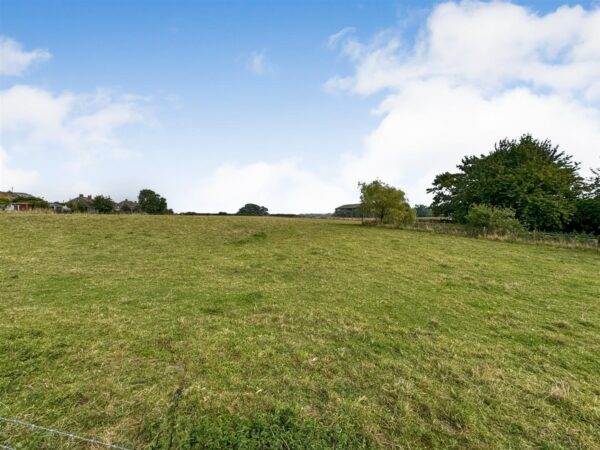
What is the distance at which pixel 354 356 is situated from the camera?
428cm

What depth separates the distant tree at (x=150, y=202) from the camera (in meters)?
75.5

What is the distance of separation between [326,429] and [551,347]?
15.9 feet

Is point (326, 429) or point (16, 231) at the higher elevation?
point (16, 231)

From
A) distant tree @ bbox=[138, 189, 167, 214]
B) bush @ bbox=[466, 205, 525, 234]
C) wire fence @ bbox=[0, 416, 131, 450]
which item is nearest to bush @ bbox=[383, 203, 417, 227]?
bush @ bbox=[466, 205, 525, 234]

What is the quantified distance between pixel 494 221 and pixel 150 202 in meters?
82.1

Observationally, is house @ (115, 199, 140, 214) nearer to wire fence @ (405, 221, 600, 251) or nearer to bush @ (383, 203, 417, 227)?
bush @ (383, 203, 417, 227)

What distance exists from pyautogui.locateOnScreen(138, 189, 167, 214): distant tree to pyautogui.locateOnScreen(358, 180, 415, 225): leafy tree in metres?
65.7

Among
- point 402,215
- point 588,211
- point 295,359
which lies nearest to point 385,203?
point 402,215

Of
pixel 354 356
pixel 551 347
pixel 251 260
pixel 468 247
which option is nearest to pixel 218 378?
pixel 354 356

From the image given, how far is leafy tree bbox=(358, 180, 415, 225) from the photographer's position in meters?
28.8

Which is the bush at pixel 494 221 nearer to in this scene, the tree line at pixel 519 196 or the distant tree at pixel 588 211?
the tree line at pixel 519 196

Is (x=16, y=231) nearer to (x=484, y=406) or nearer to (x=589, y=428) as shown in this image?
(x=484, y=406)

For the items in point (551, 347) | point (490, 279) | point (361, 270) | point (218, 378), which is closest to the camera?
point (218, 378)

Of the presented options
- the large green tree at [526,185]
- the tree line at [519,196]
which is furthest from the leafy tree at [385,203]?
the large green tree at [526,185]
